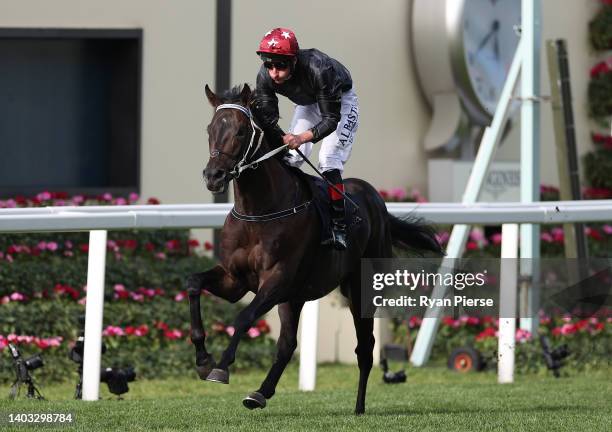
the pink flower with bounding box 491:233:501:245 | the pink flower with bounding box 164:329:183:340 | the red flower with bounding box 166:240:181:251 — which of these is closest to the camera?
the pink flower with bounding box 164:329:183:340

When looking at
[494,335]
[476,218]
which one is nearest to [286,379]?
[494,335]

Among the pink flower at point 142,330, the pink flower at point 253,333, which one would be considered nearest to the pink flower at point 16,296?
the pink flower at point 142,330

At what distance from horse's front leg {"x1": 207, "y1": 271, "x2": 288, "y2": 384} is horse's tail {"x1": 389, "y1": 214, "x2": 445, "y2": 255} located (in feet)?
4.90

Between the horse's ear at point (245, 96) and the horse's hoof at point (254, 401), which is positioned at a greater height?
the horse's ear at point (245, 96)

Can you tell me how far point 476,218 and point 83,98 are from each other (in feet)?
15.8

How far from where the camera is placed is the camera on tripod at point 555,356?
34.0ft

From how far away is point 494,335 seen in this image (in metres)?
11.5

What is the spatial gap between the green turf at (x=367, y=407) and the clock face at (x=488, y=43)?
4175 mm

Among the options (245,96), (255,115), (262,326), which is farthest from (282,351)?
(262,326)

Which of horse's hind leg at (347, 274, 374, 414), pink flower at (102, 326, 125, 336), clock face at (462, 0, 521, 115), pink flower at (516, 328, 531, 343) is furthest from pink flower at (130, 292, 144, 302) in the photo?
clock face at (462, 0, 521, 115)

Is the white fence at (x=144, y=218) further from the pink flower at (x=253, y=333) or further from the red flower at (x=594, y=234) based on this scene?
the red flower at (x=594, y=234)

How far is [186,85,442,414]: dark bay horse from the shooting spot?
6840 millimetres

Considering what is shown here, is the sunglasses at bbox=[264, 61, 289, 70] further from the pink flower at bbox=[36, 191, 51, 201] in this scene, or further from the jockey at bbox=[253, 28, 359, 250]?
the pink flower at bbox=[36, 191, 51, 201]

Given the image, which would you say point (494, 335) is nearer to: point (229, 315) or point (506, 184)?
point (229, 315)
